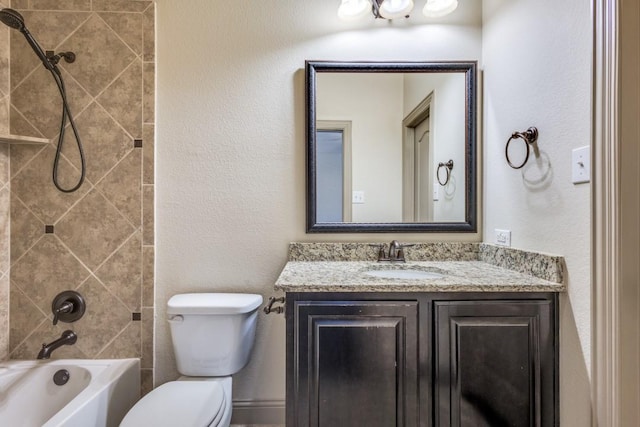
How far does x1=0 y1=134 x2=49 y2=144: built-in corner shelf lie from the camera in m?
1.48

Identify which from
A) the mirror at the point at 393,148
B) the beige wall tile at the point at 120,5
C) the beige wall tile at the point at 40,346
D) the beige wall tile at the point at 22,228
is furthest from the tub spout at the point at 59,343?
the beige wall tile at the point at 120,5

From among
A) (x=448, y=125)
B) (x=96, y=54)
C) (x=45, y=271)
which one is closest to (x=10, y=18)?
(x=96, y=54)

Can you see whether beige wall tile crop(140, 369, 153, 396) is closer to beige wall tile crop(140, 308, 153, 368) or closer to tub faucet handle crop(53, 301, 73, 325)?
beige wall tile crop(140, 308, 153, 368)

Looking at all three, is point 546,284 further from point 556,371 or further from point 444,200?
point 444,200

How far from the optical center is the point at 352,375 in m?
1.13

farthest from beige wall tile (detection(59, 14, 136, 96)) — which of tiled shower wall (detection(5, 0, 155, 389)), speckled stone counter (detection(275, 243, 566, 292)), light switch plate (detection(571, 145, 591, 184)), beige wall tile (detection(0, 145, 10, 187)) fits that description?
light switch plate (detection(571, 145, 591, 184))

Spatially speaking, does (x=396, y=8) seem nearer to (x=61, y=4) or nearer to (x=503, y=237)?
(x=503, y=237)

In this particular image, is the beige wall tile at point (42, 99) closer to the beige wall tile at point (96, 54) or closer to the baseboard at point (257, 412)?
the beige wall tile at point (96, 54)

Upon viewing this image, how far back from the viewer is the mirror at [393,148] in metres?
1.69

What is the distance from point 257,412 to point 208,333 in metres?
0.56

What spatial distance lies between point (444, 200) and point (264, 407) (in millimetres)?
1421

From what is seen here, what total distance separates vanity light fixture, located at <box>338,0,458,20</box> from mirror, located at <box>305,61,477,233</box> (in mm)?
238

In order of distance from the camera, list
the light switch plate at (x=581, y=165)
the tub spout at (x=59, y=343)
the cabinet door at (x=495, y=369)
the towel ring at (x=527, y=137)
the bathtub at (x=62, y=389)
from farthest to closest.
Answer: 1. the tub spout at (x=59, y=343)
2. the bathtub at (x=62, y=389)
3. the towel ring at (x=527, y=137)
4. the cabinet door at (x=495, y=369)
5. the light switch plate at (x=581, y=165)

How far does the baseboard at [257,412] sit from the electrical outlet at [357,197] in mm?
1102
